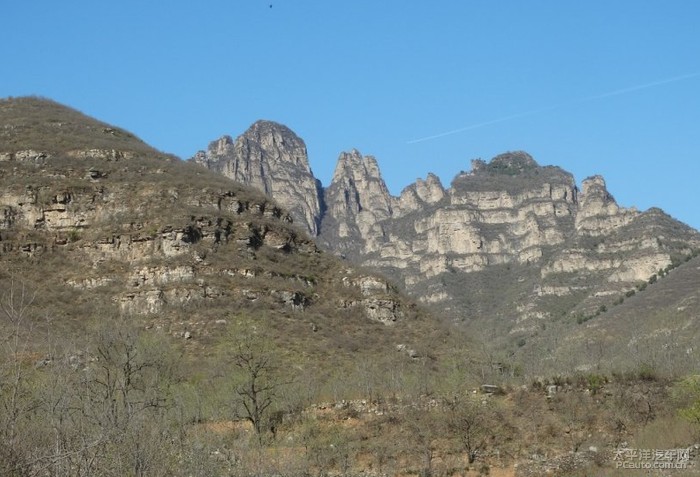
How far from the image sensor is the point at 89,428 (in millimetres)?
18000

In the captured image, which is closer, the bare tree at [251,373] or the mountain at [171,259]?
the bare tree at [251,373]

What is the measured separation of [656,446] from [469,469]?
826 cm

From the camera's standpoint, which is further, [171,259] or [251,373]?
[171,259]

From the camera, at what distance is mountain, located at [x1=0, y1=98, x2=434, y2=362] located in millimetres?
69688

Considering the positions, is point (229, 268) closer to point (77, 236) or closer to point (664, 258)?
point (77, 236)

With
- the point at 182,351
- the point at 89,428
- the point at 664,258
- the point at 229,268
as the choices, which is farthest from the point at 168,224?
the point at 664,258

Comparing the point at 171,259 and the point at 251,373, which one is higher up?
the point at 171,259

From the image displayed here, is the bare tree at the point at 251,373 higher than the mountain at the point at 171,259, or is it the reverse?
the mountain at the point at 171,259

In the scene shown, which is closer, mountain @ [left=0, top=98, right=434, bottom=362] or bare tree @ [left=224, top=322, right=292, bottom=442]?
bare tree @ [left=224, top=322, right=292, bottom=442]

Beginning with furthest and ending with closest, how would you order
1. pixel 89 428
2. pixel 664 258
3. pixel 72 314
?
1. pixel 664 258
2. pixel 72 314
3. pixel 89 428

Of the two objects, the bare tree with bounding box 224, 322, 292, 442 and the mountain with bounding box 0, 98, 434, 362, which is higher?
the mountain with bounding box 0, 98, 434, 362

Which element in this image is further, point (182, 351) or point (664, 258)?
point (664, 258)

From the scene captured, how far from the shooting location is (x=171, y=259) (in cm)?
7488

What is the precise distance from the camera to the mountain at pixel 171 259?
229ft
